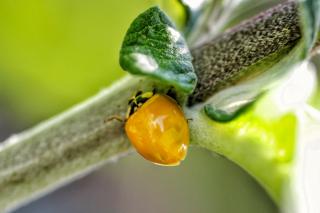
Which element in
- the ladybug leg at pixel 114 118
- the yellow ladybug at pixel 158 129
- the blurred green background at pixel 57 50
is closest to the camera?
the yellow ladybug at pixel 158 129

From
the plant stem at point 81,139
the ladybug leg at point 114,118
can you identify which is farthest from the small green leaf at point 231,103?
the ladybug leg at point 114,118

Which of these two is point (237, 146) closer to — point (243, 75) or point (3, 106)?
point (243, 75)

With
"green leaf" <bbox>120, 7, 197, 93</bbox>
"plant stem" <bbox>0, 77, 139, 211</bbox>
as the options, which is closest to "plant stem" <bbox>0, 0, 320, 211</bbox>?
"plant stem" <bbox>0, 77, 139, 211</bbox>

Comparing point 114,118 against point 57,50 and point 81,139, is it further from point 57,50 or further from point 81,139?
point 57,50

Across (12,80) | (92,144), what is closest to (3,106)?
(12,80)

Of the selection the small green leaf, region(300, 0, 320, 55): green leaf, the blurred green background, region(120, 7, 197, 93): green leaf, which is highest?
region(120, 7, 197, 93): green leaf

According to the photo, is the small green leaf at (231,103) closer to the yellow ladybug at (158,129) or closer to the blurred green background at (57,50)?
the yellow ladybug at (158,129)

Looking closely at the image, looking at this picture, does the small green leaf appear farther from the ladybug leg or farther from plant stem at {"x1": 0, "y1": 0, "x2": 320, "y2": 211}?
the ladybug leg
